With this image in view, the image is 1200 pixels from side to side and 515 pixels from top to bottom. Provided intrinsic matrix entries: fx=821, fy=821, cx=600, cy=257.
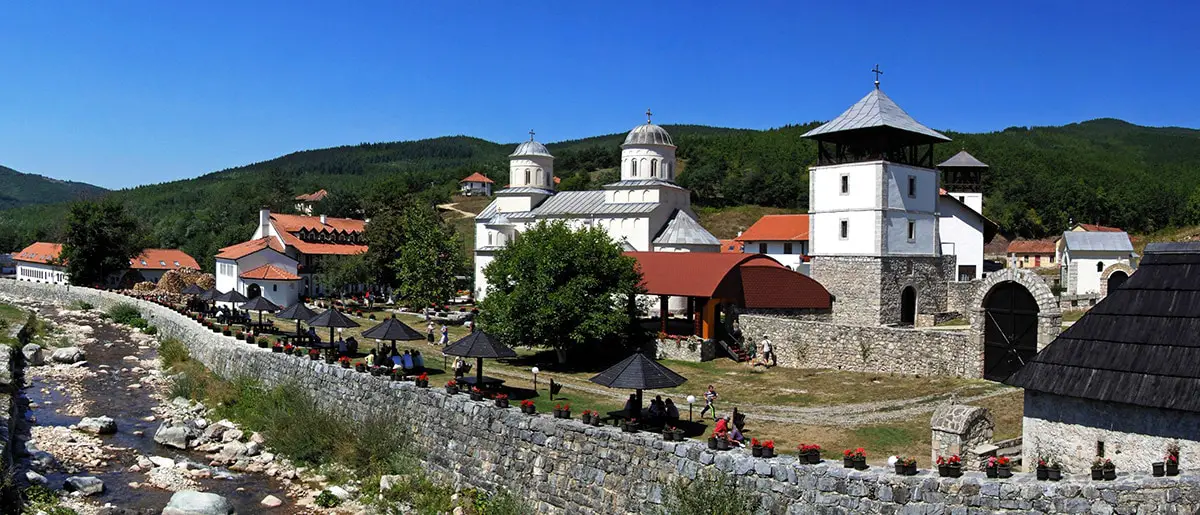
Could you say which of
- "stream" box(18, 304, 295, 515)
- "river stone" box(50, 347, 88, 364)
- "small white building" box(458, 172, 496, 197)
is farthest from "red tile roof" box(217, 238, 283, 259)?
"small white building" box(458, 172, 496, 197)

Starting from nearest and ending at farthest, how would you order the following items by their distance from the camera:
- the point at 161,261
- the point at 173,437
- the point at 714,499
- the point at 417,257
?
the point at 714,499 < the point at 173,437 < the point at 417,257 < the point at 161,261

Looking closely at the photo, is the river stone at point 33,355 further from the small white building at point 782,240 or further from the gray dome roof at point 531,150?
the small white building at point 782,240

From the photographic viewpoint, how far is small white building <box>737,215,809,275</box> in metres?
52.4

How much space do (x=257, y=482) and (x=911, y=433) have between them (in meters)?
14.4

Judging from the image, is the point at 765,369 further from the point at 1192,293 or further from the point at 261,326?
the point at 261,326

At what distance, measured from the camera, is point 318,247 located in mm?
58375

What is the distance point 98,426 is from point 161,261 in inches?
1926

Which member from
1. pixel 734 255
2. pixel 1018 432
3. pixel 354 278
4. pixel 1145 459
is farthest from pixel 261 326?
pixel 1145 459

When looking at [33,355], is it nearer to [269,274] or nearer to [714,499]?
[269,274]

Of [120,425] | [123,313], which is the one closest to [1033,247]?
[123,313]

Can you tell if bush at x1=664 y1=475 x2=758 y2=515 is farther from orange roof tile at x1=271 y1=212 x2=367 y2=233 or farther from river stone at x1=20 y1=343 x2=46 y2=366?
orange roof tile at x1=271 y1=212 x2=367 y2=233

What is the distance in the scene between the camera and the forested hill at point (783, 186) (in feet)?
303

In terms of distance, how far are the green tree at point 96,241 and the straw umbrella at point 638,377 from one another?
5436 cm

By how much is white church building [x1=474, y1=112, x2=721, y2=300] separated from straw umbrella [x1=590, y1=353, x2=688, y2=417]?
25805 mm
